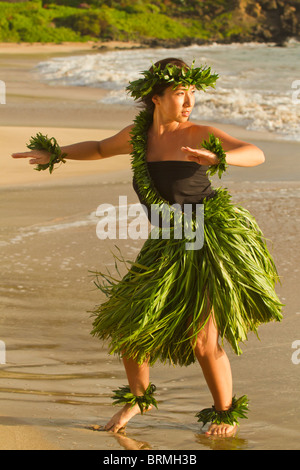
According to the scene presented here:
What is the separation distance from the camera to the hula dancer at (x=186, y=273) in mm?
2973

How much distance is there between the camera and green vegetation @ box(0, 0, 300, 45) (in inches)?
2142

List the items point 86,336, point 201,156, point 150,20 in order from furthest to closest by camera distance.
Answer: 1. point 150,20
2. point 86,336
3. point 201,156

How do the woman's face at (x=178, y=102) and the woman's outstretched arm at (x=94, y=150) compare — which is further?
the woman's outstretched arm at (x=94, y=150)

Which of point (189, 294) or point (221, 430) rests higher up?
point (189, 294)

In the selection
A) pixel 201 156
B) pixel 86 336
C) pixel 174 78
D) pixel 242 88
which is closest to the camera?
pixel 201 156

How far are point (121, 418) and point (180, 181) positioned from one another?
930 mm

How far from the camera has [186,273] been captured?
9.83ft

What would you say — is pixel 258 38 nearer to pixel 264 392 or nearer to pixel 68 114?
pixel 68 114

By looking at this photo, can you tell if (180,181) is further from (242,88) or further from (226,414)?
(242,88)

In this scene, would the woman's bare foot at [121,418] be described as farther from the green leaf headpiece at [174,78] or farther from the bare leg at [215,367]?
the green leaf headpiece at [174,78]

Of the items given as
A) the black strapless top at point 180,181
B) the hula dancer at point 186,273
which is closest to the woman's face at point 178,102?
the hula dancer at point 186,273

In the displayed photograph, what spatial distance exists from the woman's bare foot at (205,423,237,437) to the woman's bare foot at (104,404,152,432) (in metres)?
0.30

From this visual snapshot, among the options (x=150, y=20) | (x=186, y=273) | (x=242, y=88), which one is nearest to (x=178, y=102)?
(x=186, y=273)

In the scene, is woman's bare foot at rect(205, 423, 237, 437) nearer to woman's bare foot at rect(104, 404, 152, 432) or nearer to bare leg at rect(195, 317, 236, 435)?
bare leg at rect(195, 317, 236, 435)
